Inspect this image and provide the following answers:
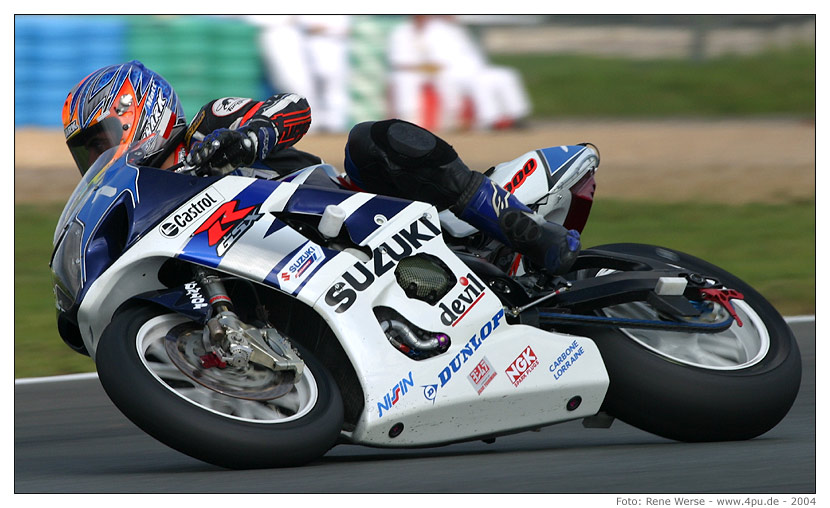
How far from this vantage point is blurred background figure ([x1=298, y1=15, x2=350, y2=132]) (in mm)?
16422

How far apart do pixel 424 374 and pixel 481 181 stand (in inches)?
28.6

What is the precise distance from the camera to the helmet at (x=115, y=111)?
14.0 feet

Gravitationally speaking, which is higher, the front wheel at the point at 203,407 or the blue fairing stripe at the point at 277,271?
the blue fairing stripe at the point at 277,271

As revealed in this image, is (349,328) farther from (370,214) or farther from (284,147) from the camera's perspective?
(284,147)

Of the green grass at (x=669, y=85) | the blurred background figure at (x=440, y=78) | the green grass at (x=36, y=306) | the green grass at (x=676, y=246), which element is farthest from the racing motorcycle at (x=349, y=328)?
the green grass at (x=669, y=85)

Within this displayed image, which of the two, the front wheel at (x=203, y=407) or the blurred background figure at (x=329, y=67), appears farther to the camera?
the blurred background figure at (x=329, y=67)

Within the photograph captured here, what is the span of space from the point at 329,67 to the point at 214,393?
13287 mm

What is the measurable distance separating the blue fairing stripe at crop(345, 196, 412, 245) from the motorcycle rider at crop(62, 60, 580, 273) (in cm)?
12

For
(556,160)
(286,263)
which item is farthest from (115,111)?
(556,160)

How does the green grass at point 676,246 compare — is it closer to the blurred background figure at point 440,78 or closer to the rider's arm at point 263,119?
the rider's arm at point 263,119

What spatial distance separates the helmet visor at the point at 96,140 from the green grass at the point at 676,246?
2583mm

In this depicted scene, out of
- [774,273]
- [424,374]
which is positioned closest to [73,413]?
[424,374]

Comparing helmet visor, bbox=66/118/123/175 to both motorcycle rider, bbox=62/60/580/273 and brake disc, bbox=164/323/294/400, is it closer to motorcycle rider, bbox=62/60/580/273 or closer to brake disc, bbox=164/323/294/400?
motorcycle rider, bbox=62/60/580/273

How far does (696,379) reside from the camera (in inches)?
165
